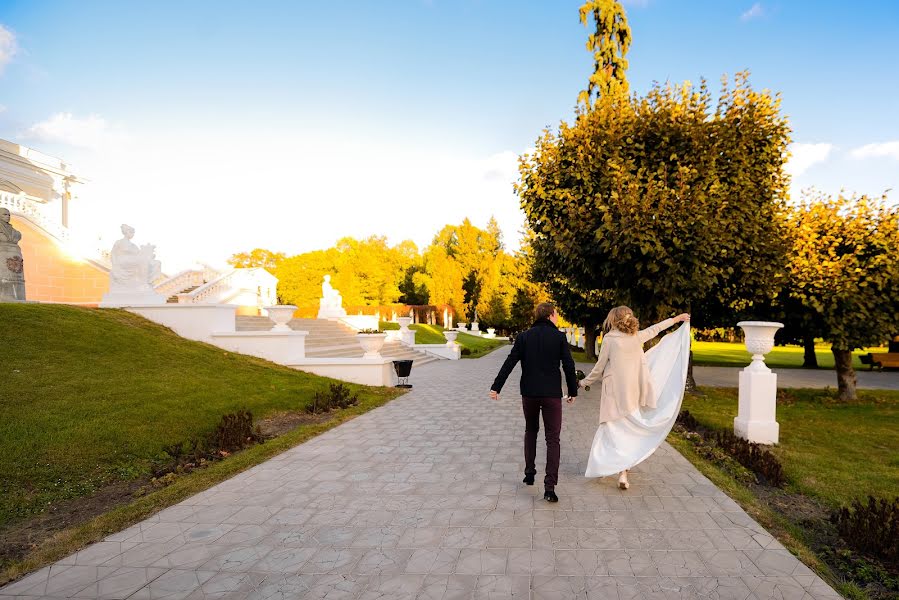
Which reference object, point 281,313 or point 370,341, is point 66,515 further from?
point 370,341

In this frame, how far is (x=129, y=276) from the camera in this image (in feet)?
50.0

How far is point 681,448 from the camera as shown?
782cm

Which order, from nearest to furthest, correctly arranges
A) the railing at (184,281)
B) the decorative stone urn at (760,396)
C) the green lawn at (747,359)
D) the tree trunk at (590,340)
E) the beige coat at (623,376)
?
the beige coat at (623,376), the decorative stone urn at (760,396), the railing at (184,281), the green lawn at (747,359), the tree trunk at (590,340)

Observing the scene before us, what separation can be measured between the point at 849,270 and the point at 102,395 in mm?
16773

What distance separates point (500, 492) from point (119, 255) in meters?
14.6

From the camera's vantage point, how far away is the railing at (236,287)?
72.7 feet

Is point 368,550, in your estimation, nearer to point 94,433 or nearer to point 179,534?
point 179,534

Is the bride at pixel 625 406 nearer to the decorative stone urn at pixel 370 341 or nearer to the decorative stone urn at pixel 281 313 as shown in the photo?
the decorative stone urn at pixel 370 341

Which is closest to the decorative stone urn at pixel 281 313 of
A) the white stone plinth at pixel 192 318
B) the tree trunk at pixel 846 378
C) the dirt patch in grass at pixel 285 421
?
the white stone plinth at pixel 192 318

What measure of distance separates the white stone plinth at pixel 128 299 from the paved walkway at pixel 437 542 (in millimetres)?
10752

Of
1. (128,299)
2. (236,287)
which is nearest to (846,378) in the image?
(128,299)

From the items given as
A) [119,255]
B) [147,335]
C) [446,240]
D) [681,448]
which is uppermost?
[446,240]

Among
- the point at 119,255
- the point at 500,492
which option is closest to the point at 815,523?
the point at 500,492

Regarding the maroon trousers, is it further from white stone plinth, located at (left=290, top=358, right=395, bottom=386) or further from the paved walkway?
white stone plinth, located at (left=290, top=358, right=395, bottom=386)
